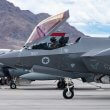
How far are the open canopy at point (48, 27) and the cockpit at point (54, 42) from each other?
459 millimetres

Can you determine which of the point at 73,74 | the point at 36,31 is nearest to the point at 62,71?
the point at 73,74

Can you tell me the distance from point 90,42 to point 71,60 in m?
1.04

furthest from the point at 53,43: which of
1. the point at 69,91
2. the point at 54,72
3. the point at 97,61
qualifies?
the point at 97,61

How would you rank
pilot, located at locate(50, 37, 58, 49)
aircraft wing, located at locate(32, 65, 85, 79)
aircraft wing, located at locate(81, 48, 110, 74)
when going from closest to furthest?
aircraft wing, located at locate(81, 48, 110, 74), aircraft wing, located at locate(32, 65, 85, 79), pilot, located at locate(50, 37, 58, 49)

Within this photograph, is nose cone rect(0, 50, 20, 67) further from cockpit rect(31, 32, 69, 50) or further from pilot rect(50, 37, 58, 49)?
pilot rect(50, 37, 58, 49)

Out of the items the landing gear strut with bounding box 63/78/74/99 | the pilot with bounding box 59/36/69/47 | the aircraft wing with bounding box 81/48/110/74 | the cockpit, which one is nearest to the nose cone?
the cockpit

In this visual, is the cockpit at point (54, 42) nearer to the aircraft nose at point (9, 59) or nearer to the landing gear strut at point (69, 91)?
the aircraft nose at point (9, 59)

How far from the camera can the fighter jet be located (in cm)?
1750

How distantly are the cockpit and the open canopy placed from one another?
46cm

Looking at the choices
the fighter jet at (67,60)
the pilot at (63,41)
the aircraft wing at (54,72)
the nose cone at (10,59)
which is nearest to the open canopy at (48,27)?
the fighter jet at (67,60)

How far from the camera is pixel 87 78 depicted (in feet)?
59.8

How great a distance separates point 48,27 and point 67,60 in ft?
8.33

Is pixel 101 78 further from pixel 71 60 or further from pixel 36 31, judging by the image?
pixel 36 31

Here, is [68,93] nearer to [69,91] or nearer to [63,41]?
[69,91]
